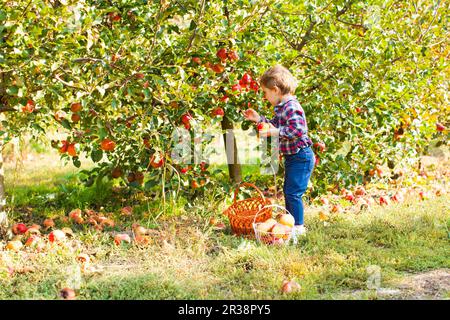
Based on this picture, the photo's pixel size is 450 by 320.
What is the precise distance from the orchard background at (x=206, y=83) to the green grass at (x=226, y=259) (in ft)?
0.84

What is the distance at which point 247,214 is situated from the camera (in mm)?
4004

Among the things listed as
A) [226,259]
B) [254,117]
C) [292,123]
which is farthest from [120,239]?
[292,123]

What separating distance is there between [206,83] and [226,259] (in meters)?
1.27

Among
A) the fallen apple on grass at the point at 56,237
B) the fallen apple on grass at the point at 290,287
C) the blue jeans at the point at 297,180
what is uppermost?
the blue jeans at the point at 297,180

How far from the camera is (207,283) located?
3016 mm

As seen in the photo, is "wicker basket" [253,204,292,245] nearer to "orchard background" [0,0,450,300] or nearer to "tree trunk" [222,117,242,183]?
"orchard background" [0,0,450,300]

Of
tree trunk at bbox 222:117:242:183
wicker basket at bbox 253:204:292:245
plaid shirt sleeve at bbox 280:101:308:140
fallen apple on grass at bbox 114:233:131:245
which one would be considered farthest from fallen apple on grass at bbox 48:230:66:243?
tree trunk at bbox 222:117:242:183

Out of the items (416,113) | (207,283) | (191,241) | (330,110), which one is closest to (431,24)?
(416,113)

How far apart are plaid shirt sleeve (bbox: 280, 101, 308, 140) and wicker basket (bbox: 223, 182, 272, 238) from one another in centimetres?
40

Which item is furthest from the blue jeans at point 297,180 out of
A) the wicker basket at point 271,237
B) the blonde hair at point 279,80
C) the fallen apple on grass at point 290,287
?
the fallen apple on grass at point 290,287

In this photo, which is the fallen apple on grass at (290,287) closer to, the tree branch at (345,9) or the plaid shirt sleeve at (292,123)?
the plaid shirt sleeve at (292,123)

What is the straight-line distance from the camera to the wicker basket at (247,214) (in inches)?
149

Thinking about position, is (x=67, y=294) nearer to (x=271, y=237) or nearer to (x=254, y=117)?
(x=271, y=237)
